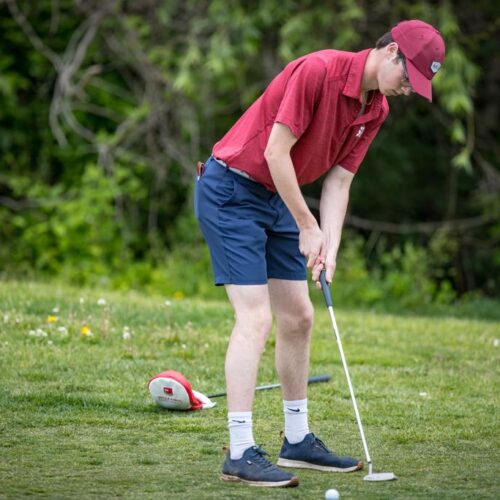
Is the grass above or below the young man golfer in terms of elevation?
below

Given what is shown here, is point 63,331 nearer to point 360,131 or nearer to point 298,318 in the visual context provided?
point 298,318

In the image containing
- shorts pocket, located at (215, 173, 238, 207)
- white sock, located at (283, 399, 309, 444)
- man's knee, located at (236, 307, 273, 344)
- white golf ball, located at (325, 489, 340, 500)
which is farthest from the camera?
white sock, located at (283, 399, 309, 444)

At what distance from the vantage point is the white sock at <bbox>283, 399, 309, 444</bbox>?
186 inches

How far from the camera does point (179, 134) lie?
13.2 metres

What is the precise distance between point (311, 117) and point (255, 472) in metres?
1.42

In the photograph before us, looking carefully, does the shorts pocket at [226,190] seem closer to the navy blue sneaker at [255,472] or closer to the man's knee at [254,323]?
the man's knee at [254,323]

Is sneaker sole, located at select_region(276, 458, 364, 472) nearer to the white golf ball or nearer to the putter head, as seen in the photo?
the putter head

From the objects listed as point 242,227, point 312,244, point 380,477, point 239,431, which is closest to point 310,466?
point 380,477

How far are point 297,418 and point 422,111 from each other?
10.1m

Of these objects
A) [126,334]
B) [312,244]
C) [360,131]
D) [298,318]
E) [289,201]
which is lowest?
[126,334]

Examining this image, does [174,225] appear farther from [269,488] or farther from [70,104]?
[269,488]

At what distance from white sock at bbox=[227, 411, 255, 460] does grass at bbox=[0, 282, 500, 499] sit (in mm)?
144

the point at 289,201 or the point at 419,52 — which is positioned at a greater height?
the point at 419,52

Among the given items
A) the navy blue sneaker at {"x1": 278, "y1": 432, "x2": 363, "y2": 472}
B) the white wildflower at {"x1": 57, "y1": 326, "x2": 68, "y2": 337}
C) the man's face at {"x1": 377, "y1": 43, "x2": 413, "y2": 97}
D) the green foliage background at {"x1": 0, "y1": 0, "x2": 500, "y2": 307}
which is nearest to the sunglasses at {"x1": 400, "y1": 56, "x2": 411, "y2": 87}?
the man's face at {"x1": 377, "y1": 43, "x2": 413, "y2": 97}
